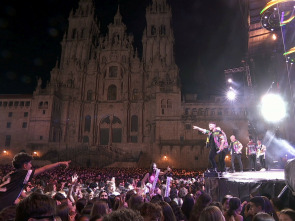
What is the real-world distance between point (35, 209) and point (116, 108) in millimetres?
48876

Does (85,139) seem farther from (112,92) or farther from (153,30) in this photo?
(153,30)

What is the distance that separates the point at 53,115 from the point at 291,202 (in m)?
46.7

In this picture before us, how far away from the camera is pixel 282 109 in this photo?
58.5 ft

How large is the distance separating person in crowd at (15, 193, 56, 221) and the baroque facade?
40.5 meters

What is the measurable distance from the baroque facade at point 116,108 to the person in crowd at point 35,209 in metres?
40.5

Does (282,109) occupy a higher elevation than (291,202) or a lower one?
higher

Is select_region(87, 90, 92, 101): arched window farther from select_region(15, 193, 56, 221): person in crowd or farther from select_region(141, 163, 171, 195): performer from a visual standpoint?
select_region(15, 193, 56, 221): person in crowd

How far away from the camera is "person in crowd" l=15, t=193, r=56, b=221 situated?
229 centimetres

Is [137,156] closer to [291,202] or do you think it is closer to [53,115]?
[53,115]

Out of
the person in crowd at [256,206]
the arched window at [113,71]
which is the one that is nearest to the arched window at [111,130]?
the arched window at [113,71]

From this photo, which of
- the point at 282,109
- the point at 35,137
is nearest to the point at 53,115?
the point at 35,137

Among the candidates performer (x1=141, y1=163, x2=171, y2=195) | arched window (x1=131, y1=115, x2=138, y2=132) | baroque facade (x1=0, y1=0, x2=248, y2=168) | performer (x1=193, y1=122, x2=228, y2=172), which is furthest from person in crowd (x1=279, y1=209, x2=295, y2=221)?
arched window (x1=131, y1=115, x2=138, y2=132)

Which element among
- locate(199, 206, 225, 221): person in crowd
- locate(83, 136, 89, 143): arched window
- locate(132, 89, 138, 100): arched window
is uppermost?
locate(132, 89, 138, 100): arched window

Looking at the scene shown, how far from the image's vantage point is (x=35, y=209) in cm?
230
